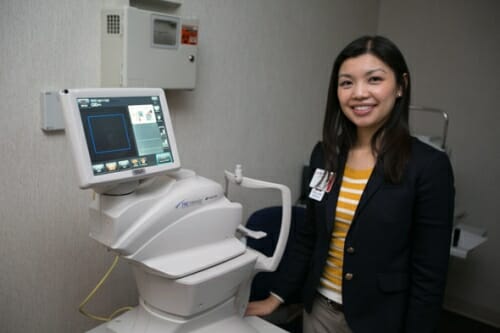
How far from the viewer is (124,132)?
0.94 metres

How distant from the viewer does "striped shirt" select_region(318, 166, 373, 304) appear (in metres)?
1.33

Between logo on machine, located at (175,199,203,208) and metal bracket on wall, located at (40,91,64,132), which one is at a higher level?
metal bracket on wall, located at (40,91,64,132)

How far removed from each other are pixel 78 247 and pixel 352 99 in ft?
3.24

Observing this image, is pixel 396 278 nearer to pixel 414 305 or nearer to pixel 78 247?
pixel 414 305

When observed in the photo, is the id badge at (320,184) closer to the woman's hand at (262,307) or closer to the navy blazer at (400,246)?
the navy blazer at (400,246)

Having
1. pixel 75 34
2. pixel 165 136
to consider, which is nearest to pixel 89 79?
pixel 75 34

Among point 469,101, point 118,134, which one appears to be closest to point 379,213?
point 118,134

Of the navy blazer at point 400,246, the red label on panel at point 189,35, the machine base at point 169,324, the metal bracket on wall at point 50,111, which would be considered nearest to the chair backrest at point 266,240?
the navy blazer at point 400,246

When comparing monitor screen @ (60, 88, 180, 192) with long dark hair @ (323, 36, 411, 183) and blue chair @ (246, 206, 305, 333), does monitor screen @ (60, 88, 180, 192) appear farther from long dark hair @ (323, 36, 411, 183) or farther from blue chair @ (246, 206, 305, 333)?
blue chair @ (246, 206, 305, 333)

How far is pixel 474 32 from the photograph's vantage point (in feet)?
9.51

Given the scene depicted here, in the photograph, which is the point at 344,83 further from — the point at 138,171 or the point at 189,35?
the point at 138,171

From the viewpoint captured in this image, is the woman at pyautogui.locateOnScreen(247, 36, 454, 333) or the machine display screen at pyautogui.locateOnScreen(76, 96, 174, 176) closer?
the machine display screen at pyautogui.locateOnScreen(76, 96, 174, 176)

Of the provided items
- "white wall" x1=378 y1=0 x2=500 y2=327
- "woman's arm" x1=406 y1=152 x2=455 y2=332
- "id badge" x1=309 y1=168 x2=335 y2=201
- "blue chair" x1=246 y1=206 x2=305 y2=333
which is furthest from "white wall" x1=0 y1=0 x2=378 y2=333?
"white wall" x1=378 y1=0 x2=500 y2=327

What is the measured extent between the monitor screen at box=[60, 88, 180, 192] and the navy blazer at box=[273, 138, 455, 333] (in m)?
0.58
